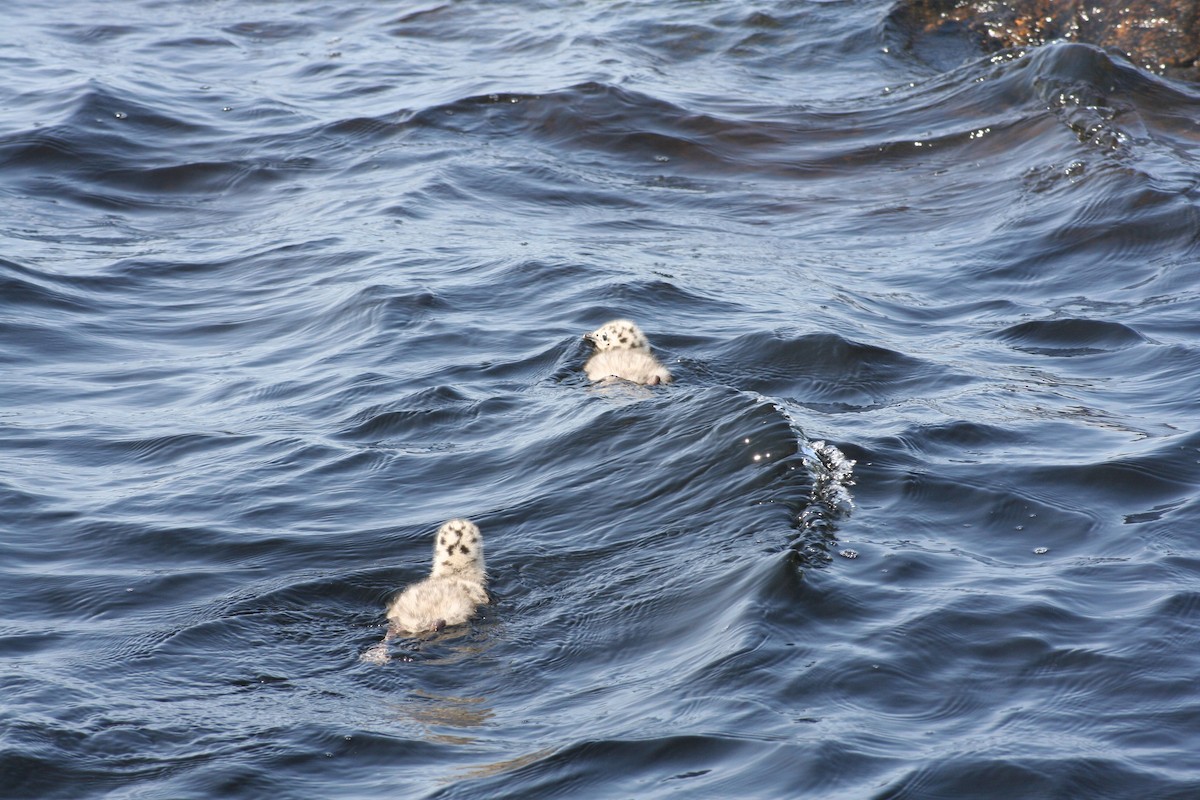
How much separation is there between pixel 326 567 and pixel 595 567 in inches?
58.5

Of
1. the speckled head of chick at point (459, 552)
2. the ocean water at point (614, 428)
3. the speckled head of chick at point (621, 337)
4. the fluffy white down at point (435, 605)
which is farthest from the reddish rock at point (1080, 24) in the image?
the fluffy white down at point (435, 605)

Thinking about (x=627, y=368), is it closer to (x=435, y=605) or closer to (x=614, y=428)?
(x=614, y=428)

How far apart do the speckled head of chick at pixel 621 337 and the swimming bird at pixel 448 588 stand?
302 cm

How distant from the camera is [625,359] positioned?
11.0 metres

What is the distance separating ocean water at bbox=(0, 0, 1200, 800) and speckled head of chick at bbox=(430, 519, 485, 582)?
0.84 ft

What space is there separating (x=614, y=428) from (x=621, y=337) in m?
1.03

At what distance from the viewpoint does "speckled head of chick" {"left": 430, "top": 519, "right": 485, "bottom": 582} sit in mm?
8047

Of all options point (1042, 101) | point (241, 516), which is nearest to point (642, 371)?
point (241, 516)

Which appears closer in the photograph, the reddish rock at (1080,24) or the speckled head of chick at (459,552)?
the speckled head of chick at (459,552)

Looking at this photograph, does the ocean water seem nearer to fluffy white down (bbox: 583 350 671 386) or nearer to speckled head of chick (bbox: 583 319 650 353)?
fluffy white down (bbox: 583 350 671 386)

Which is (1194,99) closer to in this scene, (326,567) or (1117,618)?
(1117,618)

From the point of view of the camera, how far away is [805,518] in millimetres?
8469

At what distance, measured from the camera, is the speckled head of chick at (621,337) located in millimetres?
11117

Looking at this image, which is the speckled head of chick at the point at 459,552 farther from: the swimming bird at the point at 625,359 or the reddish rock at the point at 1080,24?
the reddish rock at the point at 1080,24
